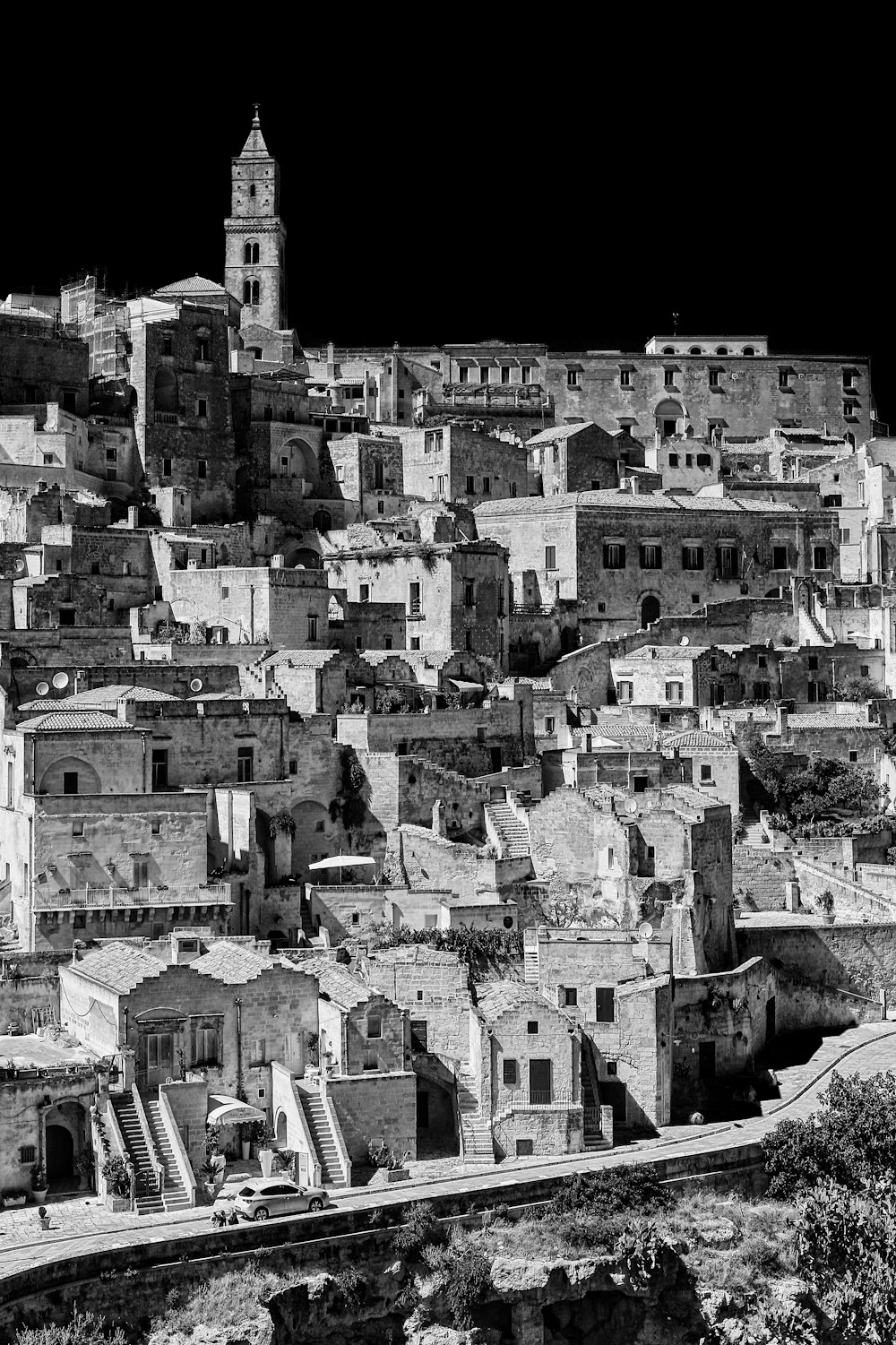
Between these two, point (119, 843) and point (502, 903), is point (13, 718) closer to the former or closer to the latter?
point (119, 843)

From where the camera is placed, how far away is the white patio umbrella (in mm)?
38844

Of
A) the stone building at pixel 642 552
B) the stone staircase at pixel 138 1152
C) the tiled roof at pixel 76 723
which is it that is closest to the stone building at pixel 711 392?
the stone building at pixel 642 552

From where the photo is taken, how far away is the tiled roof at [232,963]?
32.8 m

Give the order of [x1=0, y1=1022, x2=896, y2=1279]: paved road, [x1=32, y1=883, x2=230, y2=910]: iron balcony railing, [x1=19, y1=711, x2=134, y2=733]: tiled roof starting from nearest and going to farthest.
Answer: [x1=0, y1=1022, x2=896, y2=1279]: paved road, [x1=32, y1=883, x2=230, y2=910]: iron balcony railing, [x1=19, y1=711, x2=134, y2=733]: tiled roof

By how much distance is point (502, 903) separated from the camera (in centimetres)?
3781

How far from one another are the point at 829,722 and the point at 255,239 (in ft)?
119

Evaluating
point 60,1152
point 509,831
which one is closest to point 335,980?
point 60,1152

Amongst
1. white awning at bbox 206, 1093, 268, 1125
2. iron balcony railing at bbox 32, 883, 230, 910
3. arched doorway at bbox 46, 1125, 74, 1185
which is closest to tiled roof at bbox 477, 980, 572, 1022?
white awning at bbox 206, 1093, 268, 1125

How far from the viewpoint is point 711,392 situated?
75000 mm

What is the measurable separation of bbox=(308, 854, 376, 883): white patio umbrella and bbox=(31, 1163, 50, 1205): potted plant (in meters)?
9.90

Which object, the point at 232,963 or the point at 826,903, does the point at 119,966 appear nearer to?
the point at 232,963

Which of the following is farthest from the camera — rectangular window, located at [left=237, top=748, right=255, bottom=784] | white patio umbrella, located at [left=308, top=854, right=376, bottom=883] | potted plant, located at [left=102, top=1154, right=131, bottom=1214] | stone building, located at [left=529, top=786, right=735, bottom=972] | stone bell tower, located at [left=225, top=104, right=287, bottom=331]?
stone bell tower, located at [left=225, top=104, right=287, bottom=331]

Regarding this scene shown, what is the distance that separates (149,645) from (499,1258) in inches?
807

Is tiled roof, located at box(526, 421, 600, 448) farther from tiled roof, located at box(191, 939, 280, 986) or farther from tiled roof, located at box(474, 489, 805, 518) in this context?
tiled roof, located at box(191, 939, 280, 986)
